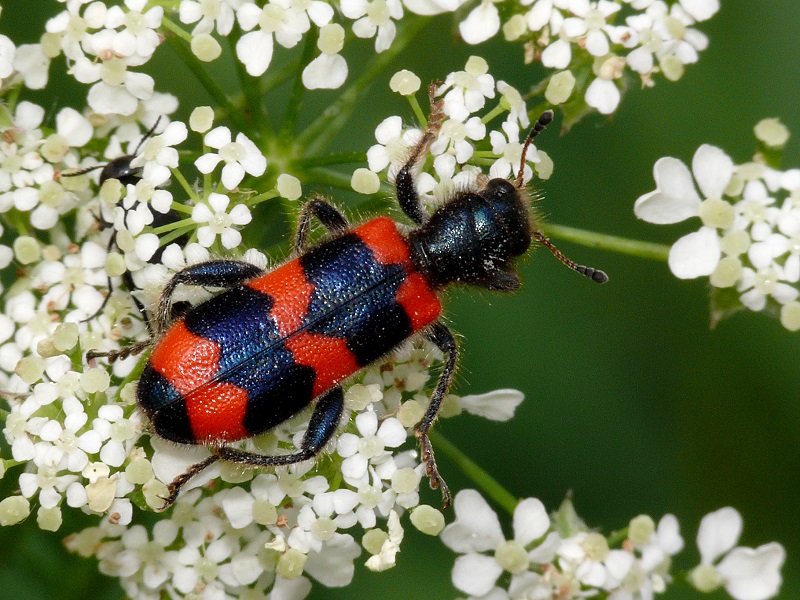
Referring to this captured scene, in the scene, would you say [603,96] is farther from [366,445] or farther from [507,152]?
[366,445]

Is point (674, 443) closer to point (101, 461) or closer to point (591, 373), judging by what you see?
point (591, 373)

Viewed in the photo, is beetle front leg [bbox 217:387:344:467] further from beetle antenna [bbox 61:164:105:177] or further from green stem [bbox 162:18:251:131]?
beetle antenna [bbox 61:164:105:177]

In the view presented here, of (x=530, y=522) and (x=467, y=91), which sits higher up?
(x=467, y=91)

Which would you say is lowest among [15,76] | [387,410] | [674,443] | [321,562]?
[674,443]

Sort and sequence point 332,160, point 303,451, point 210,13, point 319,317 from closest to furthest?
point 303,451, point 319,317, point 210,13, point 332,160

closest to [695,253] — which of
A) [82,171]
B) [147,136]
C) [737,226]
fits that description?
[737,226]

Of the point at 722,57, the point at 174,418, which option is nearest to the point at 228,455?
the point at 174,418

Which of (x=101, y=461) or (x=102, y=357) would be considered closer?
(x=101, y=461)
